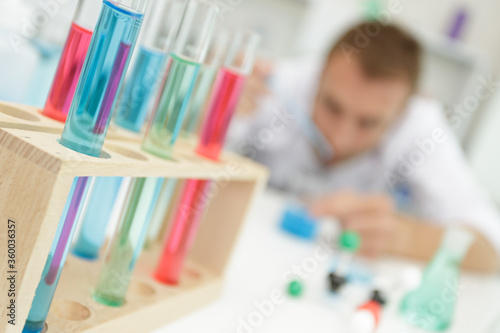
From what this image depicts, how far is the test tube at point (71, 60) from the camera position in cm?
38

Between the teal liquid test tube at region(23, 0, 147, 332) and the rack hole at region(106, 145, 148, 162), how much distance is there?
0.05 meters

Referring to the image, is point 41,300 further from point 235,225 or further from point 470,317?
point 470,317

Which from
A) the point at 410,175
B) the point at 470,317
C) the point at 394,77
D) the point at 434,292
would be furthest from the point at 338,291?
the point at 410,175

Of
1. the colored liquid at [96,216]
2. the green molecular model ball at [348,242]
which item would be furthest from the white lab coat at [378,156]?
the colored liquid at [96,216]

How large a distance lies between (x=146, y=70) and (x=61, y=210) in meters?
0.22

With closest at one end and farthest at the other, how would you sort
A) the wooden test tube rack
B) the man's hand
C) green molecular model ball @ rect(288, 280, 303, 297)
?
the wooden test tube rack
green molecular model ball @ rect(288, 280, 303, 297)
the man's hand

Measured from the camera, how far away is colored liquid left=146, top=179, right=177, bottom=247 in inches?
21.8

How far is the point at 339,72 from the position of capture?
111 centimetres

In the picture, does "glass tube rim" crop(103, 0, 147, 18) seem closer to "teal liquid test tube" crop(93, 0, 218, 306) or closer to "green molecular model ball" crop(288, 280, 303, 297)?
"teal liquid test tube" crop(93, 0, 218, 306)

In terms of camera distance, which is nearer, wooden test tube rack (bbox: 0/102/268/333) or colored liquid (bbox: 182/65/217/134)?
wooden test tube rack (bbox: 0/102/268/333)

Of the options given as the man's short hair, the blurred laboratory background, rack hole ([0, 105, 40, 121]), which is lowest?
rack hole ([0, 105, 40, 121])

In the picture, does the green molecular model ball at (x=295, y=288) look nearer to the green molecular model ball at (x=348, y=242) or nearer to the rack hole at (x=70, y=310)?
the green molecular model ball at (x=348, y=242)

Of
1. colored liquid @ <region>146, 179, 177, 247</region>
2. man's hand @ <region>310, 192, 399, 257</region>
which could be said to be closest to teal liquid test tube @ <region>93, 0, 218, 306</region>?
colored liquid @ <region>146, 179, 177, 247</region>

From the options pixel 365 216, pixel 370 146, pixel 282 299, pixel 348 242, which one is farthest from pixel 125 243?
pixel 370 146
